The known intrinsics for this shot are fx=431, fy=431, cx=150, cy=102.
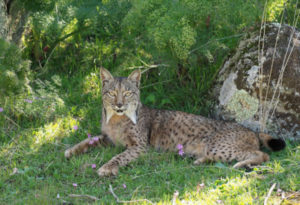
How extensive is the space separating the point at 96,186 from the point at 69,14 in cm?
267

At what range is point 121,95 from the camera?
5.07 meters

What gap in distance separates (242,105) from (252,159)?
0.92 metres

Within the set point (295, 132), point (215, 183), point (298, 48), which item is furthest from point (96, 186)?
point (298, 48)

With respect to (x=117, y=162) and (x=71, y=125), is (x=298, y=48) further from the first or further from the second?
(x=71, y=125)

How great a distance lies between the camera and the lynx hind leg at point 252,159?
4508 millimetres

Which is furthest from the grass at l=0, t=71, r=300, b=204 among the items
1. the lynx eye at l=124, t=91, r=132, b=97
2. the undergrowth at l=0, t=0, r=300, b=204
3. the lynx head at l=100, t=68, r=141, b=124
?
the lynx eye at l=124, t=91, r=132, b=97

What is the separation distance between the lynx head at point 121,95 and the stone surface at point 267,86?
3.65 feet

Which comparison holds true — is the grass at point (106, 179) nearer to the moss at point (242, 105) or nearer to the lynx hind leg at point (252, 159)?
the lynx hind leg at point (252, 159)

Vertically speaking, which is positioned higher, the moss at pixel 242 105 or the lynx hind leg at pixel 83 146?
the moss at pixel 242 105

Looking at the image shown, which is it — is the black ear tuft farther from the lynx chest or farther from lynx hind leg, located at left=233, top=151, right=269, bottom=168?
the lynx chest

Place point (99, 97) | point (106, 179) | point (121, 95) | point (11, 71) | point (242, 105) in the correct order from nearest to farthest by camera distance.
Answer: point (106, 179) < point (121, 95) < point (11, 71) < point (242, 105) < point (99, 97)

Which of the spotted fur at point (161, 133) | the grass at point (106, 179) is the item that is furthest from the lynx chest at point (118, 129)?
the grass at point (106, 179)

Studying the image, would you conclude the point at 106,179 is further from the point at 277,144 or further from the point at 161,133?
the point at 277,144

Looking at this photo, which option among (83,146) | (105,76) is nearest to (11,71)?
(105,76)
